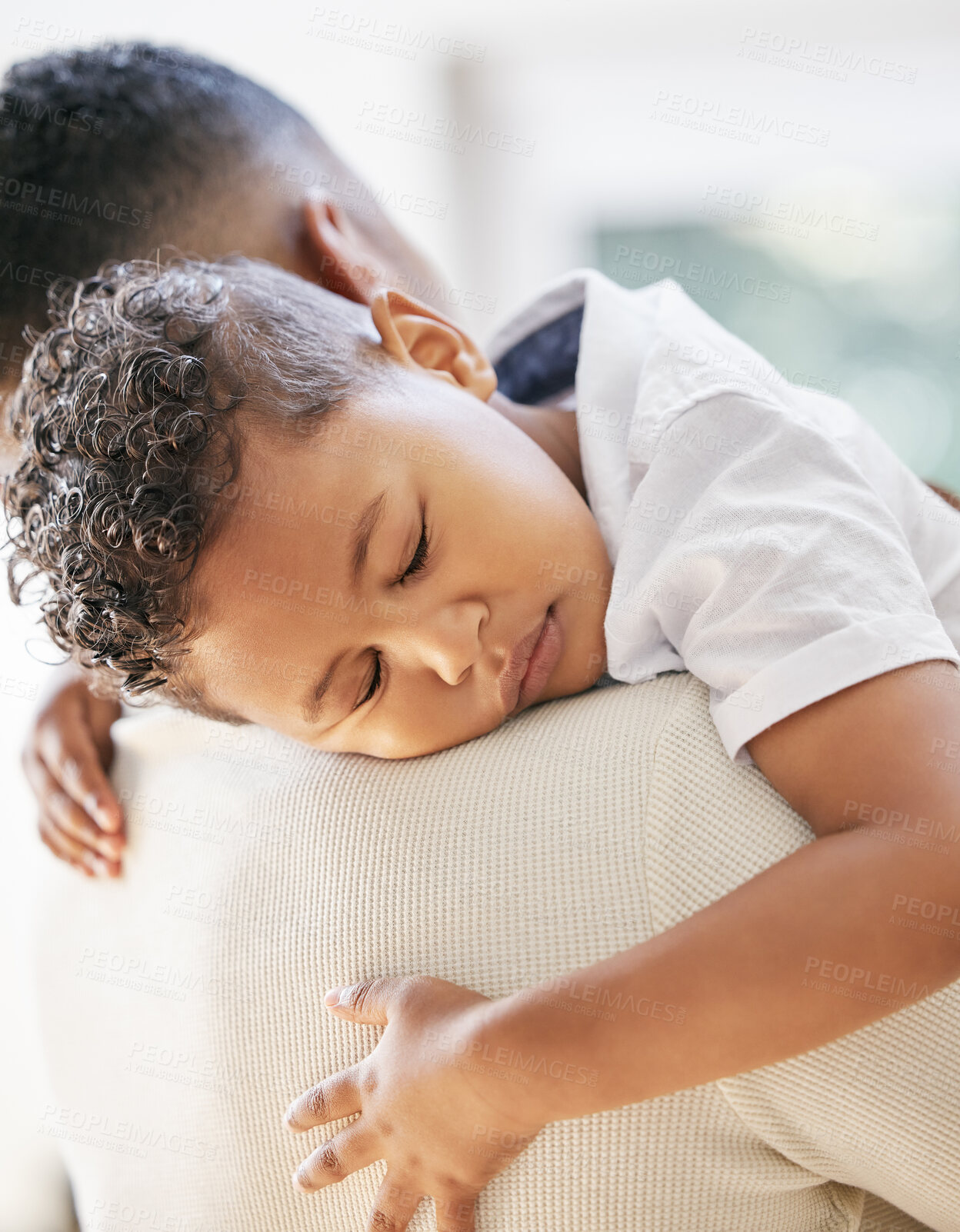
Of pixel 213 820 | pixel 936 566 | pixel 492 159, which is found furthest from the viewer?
pixel 492 159

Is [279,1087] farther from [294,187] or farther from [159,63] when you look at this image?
[159,63]

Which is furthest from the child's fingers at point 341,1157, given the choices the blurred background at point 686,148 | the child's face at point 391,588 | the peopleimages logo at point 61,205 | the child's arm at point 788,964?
the blurred background at point 686,148

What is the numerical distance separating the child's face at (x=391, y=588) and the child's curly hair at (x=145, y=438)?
1.1 inches

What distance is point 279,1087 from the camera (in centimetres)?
70

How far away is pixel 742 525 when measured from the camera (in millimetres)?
741

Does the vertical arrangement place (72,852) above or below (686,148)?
below

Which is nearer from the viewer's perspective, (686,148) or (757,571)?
(757,571)

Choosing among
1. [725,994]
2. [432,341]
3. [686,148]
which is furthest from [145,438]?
[686,148]

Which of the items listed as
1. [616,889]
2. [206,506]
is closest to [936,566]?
[616,889]

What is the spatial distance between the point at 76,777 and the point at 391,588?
0.43m

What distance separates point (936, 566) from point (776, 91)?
204 centimetres

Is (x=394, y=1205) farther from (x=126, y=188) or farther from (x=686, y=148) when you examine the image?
(x=686, y=148)

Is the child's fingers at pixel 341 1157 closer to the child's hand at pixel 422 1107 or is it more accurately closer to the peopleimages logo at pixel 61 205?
the child's hand at pixel 422 1107

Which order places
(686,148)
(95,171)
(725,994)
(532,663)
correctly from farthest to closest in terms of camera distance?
(686,148) → (95,171) → (532,663) → (725,994)
